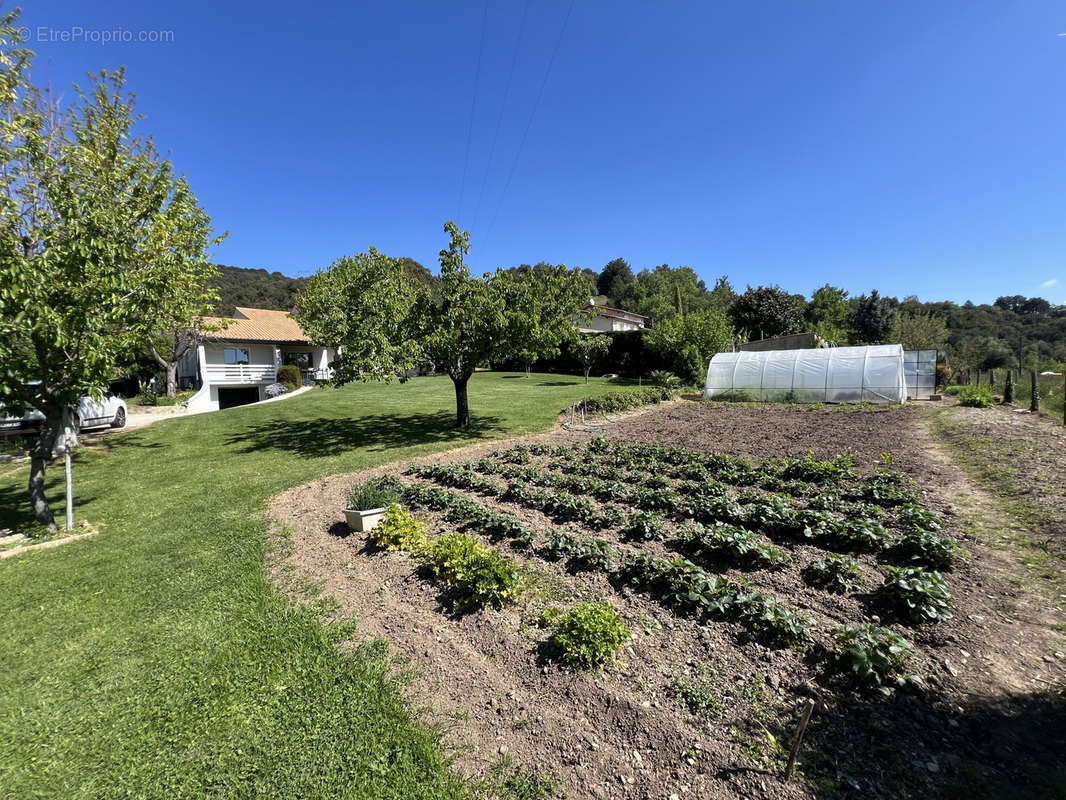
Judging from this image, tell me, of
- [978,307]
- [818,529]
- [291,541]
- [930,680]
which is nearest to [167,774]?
[291,541]

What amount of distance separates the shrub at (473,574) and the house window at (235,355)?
109ft

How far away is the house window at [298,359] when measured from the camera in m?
36.7

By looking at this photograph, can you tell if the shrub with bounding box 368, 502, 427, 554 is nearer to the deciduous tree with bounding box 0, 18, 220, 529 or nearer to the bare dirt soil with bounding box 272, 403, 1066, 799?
the bare dirt soil with bounding box 272, 403, 1066, 799

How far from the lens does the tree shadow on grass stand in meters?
14.3

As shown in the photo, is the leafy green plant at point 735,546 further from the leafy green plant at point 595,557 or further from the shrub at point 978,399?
the shrub at point 978,399

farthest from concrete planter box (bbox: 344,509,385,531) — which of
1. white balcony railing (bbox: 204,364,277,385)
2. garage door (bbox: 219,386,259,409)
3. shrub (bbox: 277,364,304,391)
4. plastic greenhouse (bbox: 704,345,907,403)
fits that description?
shrub (bbox: 277,364,304,391)

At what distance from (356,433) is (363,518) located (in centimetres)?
1054

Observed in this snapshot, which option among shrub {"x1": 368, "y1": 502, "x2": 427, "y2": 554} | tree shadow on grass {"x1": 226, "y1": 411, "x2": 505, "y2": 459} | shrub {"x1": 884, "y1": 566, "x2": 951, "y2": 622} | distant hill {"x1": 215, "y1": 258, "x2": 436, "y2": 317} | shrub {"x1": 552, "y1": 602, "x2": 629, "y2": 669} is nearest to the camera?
shrub {"x1": 552, "y1": 602, "x2": 629, "y2": 669}

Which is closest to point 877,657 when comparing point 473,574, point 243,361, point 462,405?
point 473,574

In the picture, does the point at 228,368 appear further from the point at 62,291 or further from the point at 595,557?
the point at 595,557

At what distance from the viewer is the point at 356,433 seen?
1647 cm

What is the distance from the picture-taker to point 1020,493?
7570 millimetres

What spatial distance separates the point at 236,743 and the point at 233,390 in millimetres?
34693

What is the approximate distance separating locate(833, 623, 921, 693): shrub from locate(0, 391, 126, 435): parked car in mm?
18487
